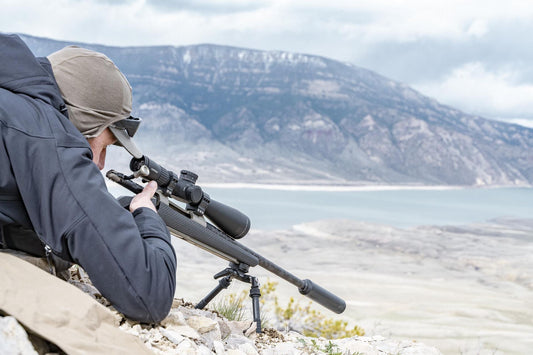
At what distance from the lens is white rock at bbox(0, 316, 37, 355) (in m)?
1.36

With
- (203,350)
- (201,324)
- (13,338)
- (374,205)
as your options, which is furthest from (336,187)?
(13,338)

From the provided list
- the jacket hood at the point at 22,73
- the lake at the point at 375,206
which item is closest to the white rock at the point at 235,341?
the jacket hood at the point at 22,73

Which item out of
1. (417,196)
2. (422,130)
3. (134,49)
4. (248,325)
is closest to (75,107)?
(248,325)

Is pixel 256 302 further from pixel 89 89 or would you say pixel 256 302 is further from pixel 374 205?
pixel 374 205

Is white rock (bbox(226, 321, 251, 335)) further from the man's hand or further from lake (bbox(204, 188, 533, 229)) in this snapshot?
lake (bbox(204, 188, 533, 229))

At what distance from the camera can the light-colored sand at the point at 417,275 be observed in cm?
1259

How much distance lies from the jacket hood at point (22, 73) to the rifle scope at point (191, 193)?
0.57 metres

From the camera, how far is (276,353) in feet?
8.04

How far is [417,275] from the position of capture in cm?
2625

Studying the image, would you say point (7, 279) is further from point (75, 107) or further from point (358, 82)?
point (358, 82)

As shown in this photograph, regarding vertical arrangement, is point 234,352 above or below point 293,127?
below

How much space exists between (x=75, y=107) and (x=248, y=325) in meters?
1.60

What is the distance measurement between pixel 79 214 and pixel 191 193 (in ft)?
2.93

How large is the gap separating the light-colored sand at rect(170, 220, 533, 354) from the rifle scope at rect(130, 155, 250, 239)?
2125mm
